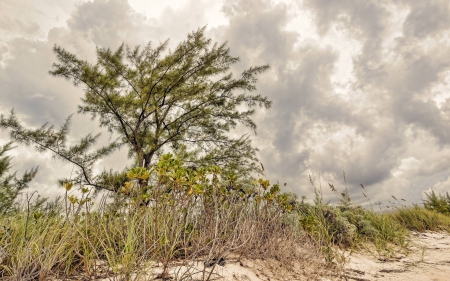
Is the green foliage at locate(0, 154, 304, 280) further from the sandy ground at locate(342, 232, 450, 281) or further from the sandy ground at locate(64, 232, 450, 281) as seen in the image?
the sandy ground at locate(342, 232, 450, 281)

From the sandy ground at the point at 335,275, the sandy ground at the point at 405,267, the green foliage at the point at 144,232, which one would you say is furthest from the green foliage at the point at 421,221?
the green foliage at the point at 144,232

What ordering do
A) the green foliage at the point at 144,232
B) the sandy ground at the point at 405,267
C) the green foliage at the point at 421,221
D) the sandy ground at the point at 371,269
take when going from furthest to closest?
the green foliage at the point at 421,221 < the sandy ground at the point at 405,267 < the sandy ground at the point at 371,269 < the green foliage at the point at 144,232

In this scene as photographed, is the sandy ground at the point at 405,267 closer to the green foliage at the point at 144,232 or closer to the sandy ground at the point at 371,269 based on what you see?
the sandy ground at the point at 371,269

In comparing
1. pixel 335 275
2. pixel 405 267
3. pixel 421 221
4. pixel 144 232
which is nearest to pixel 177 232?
pixel 144 232

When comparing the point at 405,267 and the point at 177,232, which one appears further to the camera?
the point at 405,267

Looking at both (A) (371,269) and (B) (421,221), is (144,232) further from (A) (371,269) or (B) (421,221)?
(B) (421,221)

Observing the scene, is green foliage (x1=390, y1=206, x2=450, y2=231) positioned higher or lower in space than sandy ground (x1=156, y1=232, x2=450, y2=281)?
higher

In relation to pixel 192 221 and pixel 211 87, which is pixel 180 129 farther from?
pixel 192 221

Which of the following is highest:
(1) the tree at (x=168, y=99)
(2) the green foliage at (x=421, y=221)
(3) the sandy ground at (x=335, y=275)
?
(1) the tree at (x=168, y=99)

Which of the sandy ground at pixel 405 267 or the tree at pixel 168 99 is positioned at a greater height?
the tree at pixel 168 99

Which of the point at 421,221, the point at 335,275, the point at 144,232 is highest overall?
the point at 421,221

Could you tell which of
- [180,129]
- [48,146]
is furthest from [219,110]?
[48,146]

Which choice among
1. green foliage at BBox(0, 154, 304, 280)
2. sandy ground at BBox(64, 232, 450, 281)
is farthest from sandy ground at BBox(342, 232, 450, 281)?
green foliage at BBox(0, 154, 304, 280)

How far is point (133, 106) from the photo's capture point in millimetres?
10273
